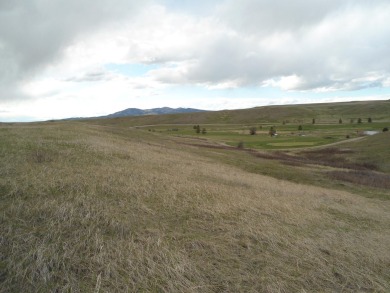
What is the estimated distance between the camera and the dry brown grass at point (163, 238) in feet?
25.6

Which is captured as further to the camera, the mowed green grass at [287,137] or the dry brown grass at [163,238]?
the mowed green grass at [287,137]

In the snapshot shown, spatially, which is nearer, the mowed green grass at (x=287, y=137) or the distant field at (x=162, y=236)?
the distant field at (x=162, y=236)

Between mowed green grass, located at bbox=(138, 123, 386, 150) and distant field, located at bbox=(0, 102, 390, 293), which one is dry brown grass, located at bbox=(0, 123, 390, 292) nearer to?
distant field, located at bbox=(0, 102, 390, 293)

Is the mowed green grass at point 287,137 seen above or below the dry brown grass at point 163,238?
below

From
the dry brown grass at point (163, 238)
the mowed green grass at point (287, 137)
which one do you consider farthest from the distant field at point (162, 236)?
the mowed green grass at point (287, 137)

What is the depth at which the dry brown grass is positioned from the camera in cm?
780

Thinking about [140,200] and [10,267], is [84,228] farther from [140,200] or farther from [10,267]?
[140,200]

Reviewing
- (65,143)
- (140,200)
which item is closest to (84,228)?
(140,200)

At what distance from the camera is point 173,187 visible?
1561 centimetres

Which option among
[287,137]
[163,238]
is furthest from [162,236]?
[287,137]

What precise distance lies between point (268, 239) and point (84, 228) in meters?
6.43

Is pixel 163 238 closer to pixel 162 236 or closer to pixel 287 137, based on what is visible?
pixel 162 236

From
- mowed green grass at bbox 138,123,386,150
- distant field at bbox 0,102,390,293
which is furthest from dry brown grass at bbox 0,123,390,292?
mowed green grass at bbox 138,123,386,150

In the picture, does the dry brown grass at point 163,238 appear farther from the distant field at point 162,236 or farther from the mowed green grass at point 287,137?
the mowed green grass at point 287,137
